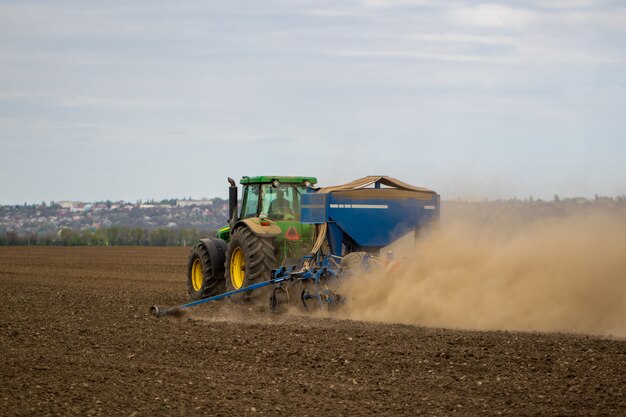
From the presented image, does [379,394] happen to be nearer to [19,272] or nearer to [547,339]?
[547,339]

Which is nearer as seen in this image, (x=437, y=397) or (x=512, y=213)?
(x=437, y=397)

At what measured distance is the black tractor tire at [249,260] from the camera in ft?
53.0

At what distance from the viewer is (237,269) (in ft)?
56.5

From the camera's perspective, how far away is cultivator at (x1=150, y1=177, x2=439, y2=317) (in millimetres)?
14617

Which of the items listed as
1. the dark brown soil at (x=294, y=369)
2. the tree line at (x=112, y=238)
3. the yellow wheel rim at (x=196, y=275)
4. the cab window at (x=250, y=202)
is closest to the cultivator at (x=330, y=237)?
the cab window at (x=250, y=202)

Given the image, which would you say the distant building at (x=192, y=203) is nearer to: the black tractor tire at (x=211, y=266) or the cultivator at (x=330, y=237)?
the black tractor tire at (x=211, y=266)

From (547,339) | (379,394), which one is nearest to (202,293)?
(547,339)

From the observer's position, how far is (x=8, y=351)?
1180 cm

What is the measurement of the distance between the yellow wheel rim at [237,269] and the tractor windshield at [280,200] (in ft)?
2.81

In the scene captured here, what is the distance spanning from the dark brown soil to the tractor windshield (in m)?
2.92

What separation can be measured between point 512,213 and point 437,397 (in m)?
6.83

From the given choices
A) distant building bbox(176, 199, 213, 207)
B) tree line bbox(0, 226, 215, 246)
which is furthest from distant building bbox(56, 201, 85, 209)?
tree line bbox(0, 226, 215, 246)

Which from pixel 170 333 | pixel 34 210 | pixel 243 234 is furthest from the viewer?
pixel 34 210

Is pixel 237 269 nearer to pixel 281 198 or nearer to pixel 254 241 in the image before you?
pixel 254 241
